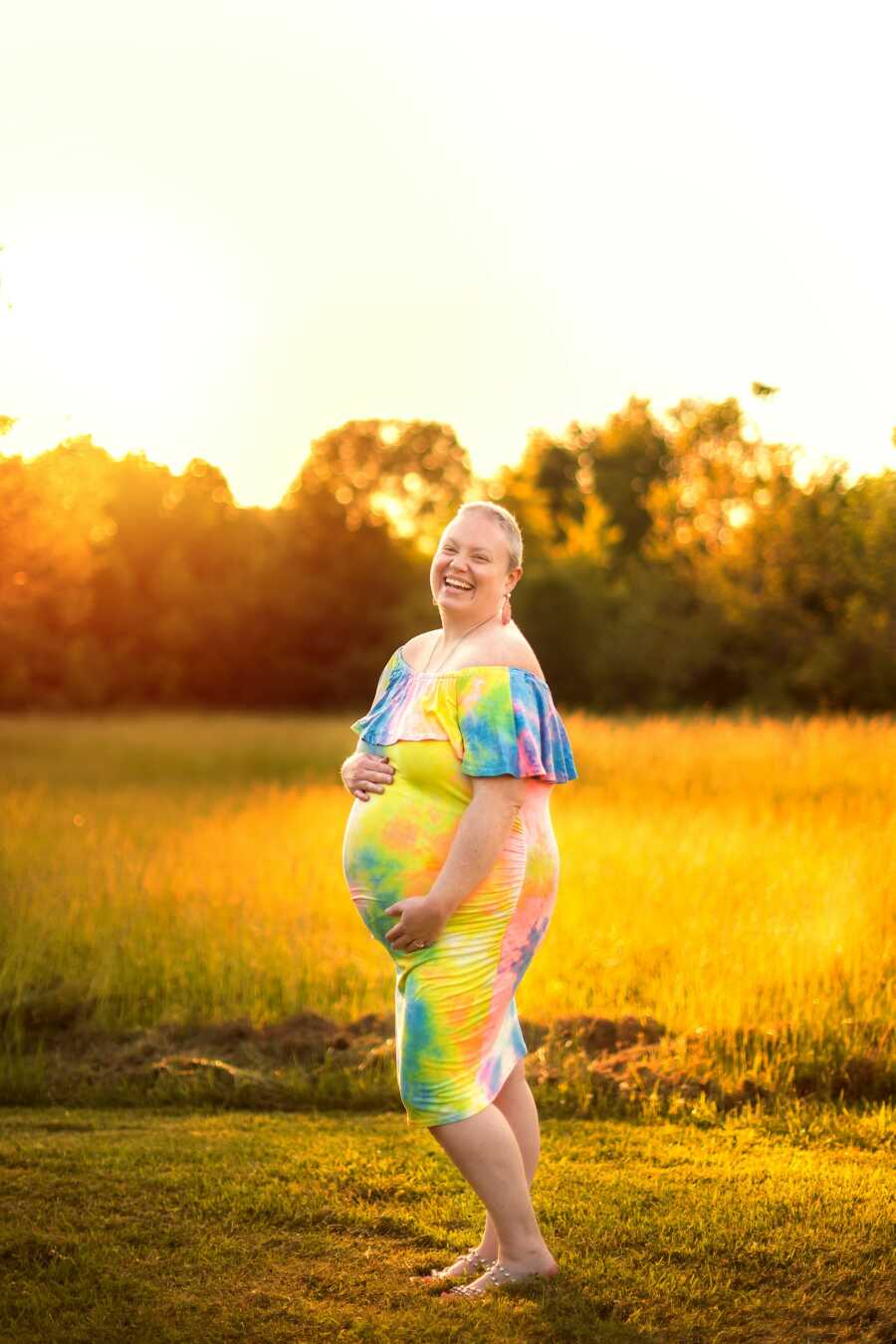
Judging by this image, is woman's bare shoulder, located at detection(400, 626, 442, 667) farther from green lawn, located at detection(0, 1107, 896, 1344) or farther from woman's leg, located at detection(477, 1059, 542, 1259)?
green lawn, located at detection(0, 1107, 896, 1344)

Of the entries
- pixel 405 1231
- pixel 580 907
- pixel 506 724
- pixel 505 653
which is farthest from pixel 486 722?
pixel 580 907

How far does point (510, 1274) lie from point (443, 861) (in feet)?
3.64

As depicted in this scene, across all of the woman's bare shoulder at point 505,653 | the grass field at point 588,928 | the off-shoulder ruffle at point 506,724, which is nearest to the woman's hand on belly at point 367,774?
the off-shoulder ruffle at point 506,724

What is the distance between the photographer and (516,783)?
3488 mm

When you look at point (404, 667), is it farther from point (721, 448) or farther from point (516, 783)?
point (721, 448)

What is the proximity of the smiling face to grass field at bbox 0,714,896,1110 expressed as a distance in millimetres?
3092

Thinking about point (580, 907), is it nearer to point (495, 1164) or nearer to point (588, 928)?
point (588, 928)

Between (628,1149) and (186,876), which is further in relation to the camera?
(186,876)

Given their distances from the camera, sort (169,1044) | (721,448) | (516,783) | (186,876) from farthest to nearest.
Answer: (721,448)
(186,876)
(169,1044)
(516,783)

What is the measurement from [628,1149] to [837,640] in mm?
21614

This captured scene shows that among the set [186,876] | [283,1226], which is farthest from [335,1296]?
[186,876]

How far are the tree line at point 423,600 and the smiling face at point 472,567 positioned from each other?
68.5ft

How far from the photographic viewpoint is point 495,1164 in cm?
353

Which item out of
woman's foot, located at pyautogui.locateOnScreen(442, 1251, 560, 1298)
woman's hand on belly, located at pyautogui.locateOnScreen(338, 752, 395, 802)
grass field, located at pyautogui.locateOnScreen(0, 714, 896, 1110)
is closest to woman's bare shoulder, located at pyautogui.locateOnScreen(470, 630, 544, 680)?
woman's hand on belly, located at pyautogui.locateOnScreen(338, 752, 395, 802)
